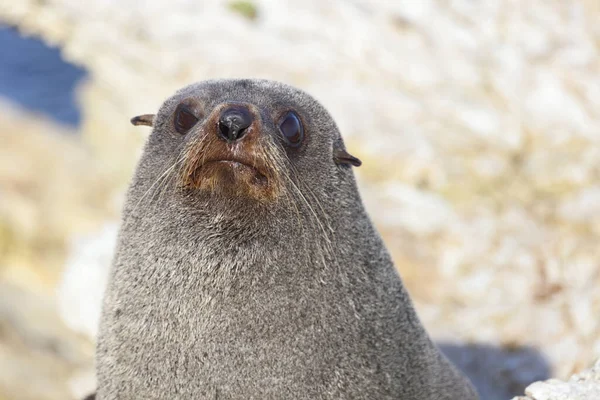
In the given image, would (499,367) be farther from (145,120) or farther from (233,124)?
(233,124)

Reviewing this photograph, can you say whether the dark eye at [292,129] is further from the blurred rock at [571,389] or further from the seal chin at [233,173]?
the blurred rock at [571,389]

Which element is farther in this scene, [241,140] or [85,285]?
[85,285]

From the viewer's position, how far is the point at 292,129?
13.9ft

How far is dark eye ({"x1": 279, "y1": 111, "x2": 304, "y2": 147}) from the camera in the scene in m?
4.20

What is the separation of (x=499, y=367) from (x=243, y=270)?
5115 mm

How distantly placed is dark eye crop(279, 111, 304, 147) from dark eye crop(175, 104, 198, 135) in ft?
1.82

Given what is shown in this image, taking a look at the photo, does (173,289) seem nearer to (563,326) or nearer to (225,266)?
(225,266)

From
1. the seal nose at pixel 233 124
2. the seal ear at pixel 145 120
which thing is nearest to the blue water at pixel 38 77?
the seal ear at pixel 145 120

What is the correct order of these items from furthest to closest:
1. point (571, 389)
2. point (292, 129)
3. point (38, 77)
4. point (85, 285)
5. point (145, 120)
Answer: point (38, 77) → point (85, 285) → point (145, 120) → point (292, 129) → point (571, 389)

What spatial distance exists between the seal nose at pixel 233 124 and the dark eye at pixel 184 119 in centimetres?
49

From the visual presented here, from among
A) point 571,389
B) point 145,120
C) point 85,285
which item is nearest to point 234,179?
point 145,120

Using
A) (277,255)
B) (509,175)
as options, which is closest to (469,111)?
(509,175)

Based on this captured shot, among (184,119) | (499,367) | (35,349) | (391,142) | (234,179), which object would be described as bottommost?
(234,179)

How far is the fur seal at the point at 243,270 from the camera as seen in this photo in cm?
395
